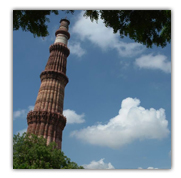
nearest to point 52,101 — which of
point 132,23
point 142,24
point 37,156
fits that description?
point 37,156

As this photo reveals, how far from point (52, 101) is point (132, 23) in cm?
1836

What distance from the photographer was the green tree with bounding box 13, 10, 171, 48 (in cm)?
826

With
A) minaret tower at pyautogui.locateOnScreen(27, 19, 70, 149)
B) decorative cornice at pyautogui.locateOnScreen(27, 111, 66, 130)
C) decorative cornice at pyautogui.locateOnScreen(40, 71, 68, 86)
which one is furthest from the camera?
decorative cornice at pyautogui.locateOnScreen(40, 71, 68, 86)

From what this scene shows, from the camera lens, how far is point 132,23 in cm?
830

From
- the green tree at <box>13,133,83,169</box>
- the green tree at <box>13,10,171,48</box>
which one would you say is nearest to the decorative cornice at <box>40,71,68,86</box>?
the green tree at <box>13,133,83,169</box>

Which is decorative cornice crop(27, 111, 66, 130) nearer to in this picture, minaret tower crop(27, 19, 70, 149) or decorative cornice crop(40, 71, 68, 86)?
minaret tower crop(27, 19, 70, 149)

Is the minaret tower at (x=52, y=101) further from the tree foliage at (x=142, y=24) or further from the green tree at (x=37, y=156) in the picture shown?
the tree foliage at (x=142, y=24)

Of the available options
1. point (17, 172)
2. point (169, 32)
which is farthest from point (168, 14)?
point (17, 172)

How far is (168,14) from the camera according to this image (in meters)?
8.69

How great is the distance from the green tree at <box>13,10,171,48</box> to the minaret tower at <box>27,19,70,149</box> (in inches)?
628

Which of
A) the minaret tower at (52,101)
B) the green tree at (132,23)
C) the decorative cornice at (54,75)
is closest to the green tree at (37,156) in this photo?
the minaret tower at (52,101)
